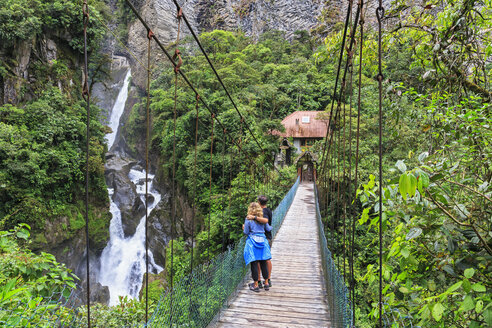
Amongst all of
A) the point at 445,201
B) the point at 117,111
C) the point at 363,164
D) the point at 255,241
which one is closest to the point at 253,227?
the point at 255,241

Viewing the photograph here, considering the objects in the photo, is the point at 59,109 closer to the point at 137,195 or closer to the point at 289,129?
the point at 137,195

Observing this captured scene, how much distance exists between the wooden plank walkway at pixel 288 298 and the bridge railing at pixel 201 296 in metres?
0.13

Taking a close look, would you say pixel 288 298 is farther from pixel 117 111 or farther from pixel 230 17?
pixel 230 17

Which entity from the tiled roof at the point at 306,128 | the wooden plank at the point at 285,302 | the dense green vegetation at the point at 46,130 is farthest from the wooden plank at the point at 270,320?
the tiled roof at the point at 306,128

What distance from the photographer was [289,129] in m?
16.5

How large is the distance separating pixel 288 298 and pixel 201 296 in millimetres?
1123

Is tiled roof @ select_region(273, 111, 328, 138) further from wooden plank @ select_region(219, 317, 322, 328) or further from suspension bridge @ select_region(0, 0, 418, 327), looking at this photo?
wooden plank @ select_region(219, 317, 322, 328)

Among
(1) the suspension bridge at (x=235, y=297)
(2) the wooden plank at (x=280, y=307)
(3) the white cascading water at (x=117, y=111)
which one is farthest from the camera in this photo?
(3) the white cascading water at (x=117, y=111)

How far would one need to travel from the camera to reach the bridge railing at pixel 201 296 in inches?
76.3

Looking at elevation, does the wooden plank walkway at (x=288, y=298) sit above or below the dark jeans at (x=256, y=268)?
below

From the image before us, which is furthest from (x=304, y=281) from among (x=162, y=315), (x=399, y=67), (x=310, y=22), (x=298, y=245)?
(x=310, y=22)

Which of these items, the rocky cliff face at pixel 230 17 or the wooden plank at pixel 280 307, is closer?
the wooden plank at pixel 280 307

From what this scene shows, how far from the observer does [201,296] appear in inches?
93.4

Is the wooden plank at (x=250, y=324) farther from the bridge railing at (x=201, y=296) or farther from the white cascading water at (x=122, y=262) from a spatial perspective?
the white cascading water at (x=122, y=262)
